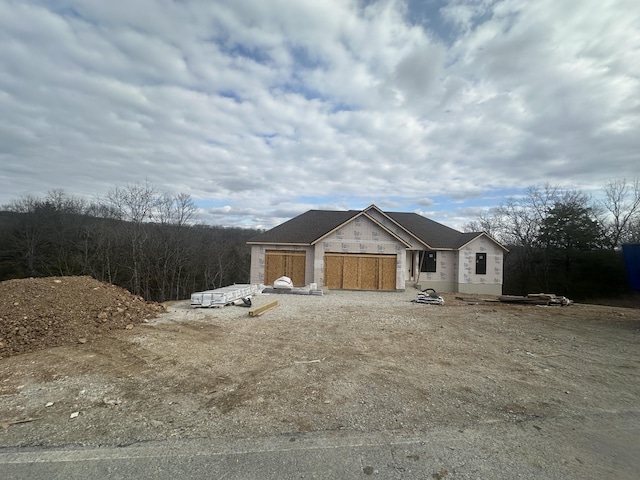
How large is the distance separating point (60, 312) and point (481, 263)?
22.7m

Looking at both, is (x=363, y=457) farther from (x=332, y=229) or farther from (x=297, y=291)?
(x=332, y=229)

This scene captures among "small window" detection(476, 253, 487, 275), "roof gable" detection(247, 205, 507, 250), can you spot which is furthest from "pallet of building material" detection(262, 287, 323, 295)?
"small window" detection(476, 253, 487, 275)

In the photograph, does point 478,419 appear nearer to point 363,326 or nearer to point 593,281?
point 363,326

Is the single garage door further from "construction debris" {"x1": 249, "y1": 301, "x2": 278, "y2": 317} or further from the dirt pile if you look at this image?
the dirt pile

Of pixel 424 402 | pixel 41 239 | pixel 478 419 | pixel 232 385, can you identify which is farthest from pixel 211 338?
pixel 41 239

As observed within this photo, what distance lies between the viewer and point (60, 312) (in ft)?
28.2

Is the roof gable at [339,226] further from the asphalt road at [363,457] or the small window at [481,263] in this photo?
the asphalt road at [363,457]

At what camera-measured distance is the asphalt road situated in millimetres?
3031

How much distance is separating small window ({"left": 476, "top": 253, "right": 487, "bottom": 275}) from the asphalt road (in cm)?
1982

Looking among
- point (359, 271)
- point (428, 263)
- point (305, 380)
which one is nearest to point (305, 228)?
point (359, 271)

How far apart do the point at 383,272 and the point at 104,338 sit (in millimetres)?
15045

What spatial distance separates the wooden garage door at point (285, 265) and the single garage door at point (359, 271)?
173 cm

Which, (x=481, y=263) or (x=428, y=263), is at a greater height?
(x=481, y=263)

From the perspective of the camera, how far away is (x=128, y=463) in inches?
126
